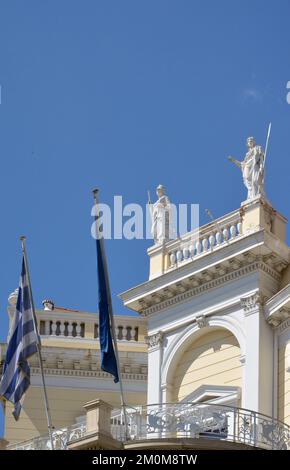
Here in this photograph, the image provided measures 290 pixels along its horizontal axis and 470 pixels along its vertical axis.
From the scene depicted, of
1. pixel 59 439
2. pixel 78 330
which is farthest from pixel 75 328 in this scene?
pixel 59 439

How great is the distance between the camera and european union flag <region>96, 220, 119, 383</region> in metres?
41.1

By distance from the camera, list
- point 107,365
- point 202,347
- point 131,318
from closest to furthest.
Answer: point 107,365 → point 202,347 → point 131,318

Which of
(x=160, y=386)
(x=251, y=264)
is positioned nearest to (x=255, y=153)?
(x=251, y=264)

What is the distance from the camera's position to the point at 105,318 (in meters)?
41.4

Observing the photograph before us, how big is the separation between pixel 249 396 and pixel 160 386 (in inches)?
116

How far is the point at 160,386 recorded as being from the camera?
1763 inches

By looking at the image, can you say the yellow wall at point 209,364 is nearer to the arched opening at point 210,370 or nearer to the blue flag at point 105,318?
the arched opening at point 210,370

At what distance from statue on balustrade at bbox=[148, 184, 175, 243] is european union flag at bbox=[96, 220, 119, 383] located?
4413 millimetres

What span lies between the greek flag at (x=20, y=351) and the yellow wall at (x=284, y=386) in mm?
5064

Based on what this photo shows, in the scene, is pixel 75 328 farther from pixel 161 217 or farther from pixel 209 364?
pixel 209 364

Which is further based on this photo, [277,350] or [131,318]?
[131,318]

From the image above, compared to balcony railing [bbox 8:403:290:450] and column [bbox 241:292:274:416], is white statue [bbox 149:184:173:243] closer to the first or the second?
column [bbox 241:292:274:416]
